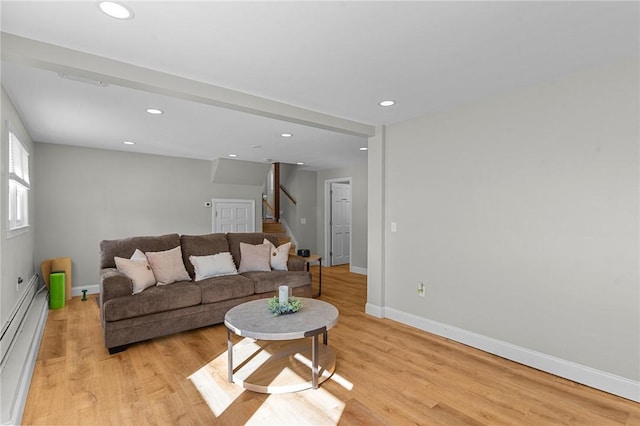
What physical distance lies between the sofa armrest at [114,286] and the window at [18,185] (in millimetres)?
999

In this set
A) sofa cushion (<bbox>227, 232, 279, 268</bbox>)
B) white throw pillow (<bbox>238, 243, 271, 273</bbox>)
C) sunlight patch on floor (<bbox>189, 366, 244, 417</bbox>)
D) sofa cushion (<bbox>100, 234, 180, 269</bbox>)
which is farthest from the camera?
sofa cushion (<bbox>227, 232, 279, 268</bbox>)

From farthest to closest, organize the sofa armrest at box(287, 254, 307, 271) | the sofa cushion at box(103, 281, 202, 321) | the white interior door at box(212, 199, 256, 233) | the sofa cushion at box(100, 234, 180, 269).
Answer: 1. the white interior door at box(212, 199, 256, 233)
2. the sofa armrest at box(287, 254, 307, 271)
3. the sofa cushion at box(100, 234, 180, 269)
4. the sofa cushion at box(103, 281, 202, 321)

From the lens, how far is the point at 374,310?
13.2ft

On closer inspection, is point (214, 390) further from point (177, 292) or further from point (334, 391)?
point (177, 292)

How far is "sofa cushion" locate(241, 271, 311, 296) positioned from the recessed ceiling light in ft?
9.59

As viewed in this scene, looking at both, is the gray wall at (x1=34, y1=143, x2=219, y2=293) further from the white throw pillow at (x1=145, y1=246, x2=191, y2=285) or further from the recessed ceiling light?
the recessed ceiling light

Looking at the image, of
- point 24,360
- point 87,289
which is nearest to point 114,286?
point 24,360

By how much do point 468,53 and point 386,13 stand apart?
771 millimetres

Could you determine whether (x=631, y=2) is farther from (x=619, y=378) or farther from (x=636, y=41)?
(x=619, y=378)

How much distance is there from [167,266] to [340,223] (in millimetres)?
4773

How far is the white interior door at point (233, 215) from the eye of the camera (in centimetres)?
661

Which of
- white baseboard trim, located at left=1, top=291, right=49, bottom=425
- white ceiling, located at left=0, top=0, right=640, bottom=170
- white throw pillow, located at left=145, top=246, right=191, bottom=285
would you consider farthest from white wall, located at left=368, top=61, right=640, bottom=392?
white baseboard trim, located at left=1, top=291, right=49, bottom=425

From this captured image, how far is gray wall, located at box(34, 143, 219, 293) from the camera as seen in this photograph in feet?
16.3

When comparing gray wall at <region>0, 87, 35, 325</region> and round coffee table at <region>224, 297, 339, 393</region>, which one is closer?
round coffee table at <region>224, 297, 339, 393</region>
